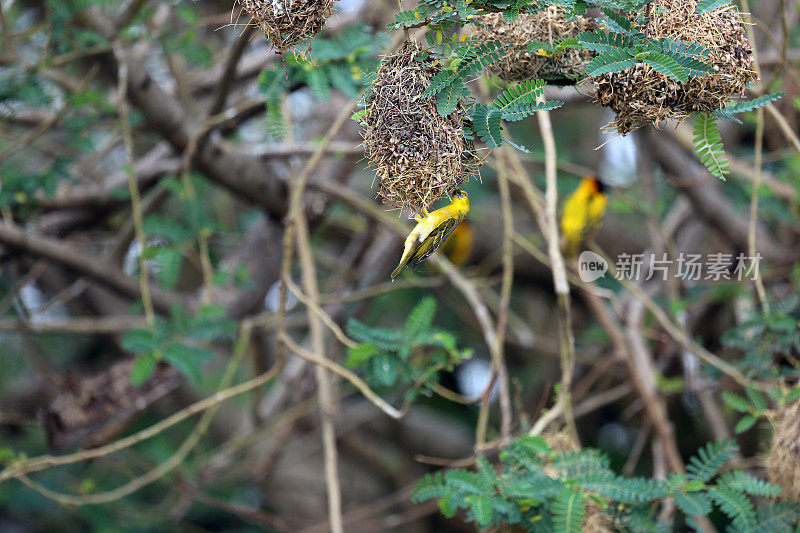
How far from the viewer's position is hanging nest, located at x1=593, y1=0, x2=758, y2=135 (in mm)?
1468

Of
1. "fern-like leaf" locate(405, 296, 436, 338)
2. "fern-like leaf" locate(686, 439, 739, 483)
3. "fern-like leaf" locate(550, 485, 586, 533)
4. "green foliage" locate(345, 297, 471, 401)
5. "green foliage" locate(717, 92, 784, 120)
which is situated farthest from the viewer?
"fern-like leaf" locate(405, 296, 436, 338)

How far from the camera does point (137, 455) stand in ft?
13.8

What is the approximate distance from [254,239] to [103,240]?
2.91 ft

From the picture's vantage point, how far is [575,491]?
6.31 feet

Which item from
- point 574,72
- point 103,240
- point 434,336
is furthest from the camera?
point 103,240

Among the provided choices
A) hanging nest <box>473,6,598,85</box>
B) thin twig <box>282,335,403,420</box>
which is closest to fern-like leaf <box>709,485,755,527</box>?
thin twig <box>282,335,403,420</box>

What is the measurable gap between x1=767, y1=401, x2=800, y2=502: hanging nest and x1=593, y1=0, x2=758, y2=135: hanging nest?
1.13 m

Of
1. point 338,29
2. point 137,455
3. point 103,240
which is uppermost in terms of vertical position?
point 338,29

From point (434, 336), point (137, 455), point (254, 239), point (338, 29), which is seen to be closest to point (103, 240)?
point (254, 239)

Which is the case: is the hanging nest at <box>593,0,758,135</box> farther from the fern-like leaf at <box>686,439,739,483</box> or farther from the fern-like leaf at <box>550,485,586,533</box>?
the fern-like leaf at <box>686,439,739,483</box>

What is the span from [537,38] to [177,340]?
181 cm

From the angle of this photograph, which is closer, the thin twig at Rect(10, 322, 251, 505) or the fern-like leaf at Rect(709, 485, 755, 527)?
the fern-like leaf at Rect(709, 485, 755, 527)

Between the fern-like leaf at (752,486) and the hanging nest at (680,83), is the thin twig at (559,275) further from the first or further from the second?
the hanging nest at (680,83)

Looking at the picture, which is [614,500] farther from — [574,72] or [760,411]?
[574,72]
